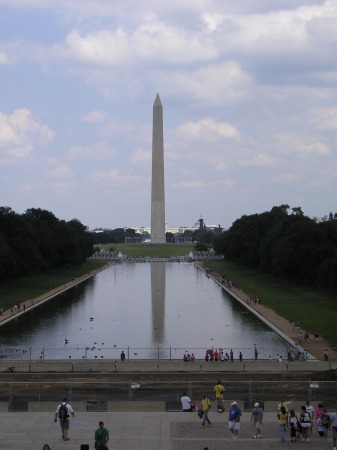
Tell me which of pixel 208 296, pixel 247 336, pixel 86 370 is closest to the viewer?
pixel 86 370

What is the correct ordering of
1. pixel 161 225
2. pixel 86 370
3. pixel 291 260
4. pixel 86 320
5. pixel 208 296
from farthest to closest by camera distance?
pixel 161 225 → pixel 291 260 → pixel 208 296 → pixel 86 320 → pixel 86 370

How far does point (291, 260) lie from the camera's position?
223 ft

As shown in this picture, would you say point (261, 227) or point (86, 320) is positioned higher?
point (261, 227)

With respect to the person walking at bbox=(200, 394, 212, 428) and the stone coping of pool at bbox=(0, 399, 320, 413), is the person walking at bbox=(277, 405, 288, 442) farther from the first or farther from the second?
the stone coping of pool at bbox=(0, 399, 320, 413)

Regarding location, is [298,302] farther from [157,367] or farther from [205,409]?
[205,409]

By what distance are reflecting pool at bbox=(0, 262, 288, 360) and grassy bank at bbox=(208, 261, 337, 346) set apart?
2270mm

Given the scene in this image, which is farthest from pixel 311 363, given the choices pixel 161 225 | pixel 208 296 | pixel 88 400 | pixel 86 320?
pixel 161 225

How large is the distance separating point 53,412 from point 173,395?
166 inches

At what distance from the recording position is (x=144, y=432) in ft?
54.3

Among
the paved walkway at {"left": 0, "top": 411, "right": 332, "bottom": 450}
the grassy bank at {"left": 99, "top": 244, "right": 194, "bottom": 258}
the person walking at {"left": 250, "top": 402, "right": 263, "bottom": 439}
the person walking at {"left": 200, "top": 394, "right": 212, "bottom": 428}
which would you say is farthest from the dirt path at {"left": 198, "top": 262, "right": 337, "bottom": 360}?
the grassy bank at {"left": 99, "top": 244, "right": 194, "bottom": 258}

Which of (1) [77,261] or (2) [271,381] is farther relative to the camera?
(1) [77,261]

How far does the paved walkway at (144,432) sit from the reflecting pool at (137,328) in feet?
39.9

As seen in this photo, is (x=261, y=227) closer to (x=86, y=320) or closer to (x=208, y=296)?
(x=208, y=296)

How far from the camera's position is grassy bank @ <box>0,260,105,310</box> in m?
56.8
